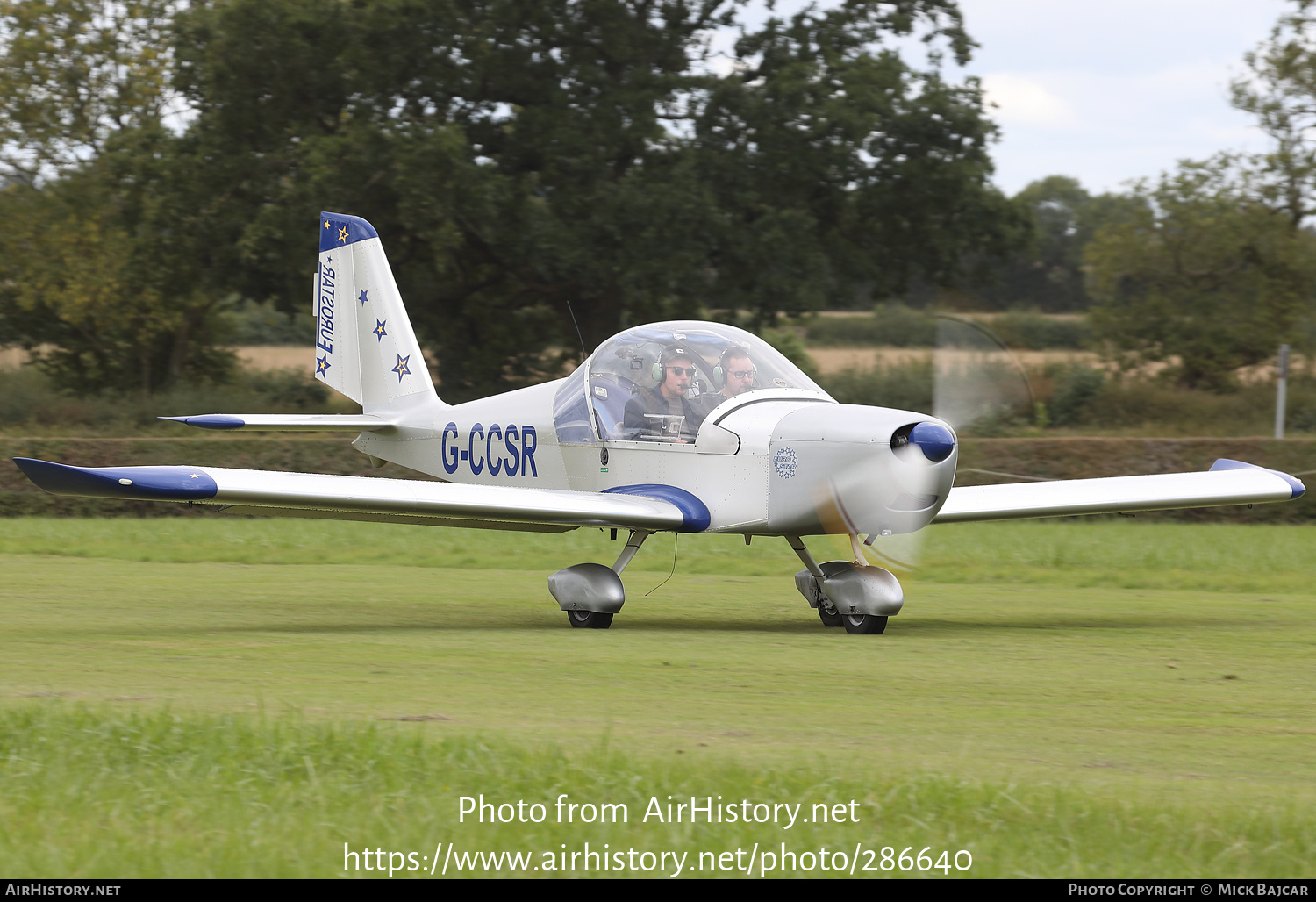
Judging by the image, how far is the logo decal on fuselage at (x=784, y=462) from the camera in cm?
1030

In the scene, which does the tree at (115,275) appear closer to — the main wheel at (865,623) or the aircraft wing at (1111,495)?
the aircraft wing at (1111,495)

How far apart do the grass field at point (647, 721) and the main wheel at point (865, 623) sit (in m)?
0.14

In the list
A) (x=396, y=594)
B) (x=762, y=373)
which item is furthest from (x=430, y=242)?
(x=762, y=373)

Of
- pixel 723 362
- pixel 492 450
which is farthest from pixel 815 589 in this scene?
pixel 492 450

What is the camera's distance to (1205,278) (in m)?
37.9

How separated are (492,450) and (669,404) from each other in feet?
7.21

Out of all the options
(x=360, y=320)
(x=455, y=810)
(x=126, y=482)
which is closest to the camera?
(x=455, y=810)

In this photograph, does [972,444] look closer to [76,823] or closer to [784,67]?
[784,67]

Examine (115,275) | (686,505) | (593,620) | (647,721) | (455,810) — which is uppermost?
(115,275)

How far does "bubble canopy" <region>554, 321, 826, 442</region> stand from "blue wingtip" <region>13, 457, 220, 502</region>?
10.5ft

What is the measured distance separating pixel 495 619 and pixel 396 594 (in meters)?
2.08

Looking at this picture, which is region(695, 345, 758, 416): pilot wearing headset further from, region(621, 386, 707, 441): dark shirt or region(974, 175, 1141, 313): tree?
region(974, 175, 1141, 313): tree

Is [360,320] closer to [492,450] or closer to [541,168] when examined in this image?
[492,450]

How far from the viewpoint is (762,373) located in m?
11.0
